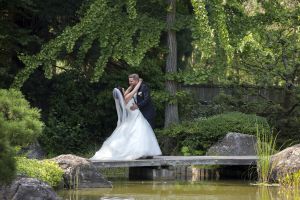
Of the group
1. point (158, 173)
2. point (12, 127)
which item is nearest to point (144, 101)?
point (158, 173)

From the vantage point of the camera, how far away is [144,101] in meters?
16.9

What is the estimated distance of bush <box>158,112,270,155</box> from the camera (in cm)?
1939

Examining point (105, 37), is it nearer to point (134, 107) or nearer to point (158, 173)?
point (134, 107)

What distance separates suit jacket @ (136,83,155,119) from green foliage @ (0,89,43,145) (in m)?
6.82

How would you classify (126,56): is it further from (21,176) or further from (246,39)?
(21,176)

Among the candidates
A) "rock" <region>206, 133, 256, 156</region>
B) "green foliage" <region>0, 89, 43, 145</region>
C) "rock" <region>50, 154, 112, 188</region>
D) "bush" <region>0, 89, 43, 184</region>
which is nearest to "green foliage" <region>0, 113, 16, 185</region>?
"bush" <region>0, 89, 43, 184</region>

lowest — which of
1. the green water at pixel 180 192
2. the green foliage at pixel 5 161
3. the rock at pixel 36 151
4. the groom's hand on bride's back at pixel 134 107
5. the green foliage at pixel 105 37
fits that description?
the green water at pixel 180 192

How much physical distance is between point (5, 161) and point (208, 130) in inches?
476

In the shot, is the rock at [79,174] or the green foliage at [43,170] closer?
the green foliage at [43,170]

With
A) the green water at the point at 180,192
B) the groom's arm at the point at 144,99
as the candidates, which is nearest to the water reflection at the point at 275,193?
the green water at the point at 180,192

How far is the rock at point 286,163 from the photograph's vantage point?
1448 cm

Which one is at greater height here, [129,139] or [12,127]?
[129,139]

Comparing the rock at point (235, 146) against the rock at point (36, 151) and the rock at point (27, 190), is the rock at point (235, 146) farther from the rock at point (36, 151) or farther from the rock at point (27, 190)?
the rock at point (27, 190)

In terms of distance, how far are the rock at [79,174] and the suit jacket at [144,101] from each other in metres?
2.80
